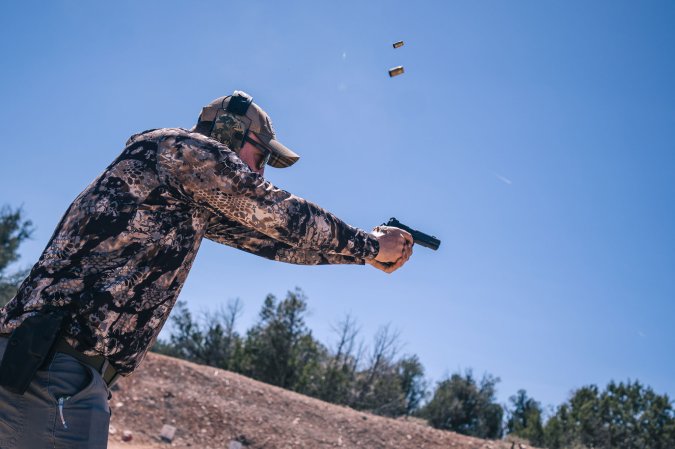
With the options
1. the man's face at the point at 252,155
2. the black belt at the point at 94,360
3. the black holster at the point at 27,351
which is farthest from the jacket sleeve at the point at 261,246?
the black holster at the point at 27,351

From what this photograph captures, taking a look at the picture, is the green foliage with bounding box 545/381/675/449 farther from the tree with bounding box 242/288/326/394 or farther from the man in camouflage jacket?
the man in camouflage jacket

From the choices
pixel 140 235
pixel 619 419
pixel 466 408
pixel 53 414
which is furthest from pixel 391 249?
pixel 619 419

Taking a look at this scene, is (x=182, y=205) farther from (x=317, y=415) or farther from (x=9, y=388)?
(x=317, y=415)

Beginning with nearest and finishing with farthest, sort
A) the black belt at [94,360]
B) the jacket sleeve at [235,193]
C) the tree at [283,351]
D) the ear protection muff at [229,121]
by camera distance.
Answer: the black belt at [94,360] < the jacket sleeve at [235,193] < the ear protection muff at [229,121] < the tree at [283,351]

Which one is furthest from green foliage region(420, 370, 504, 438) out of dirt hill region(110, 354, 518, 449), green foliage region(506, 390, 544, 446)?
dirt hill region(110, 354, 518, 449)

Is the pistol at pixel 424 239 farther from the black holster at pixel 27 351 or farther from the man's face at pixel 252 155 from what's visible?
the black holster at pixel 27 351

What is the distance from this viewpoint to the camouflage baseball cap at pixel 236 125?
299 centimetres

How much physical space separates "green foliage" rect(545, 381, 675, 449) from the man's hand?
3232cm

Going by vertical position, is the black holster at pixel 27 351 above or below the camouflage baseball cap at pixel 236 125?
below

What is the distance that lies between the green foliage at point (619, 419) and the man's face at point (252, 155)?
33.0 metres

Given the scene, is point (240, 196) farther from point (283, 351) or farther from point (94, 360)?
point (283, 351)

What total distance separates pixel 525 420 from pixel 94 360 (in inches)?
1775

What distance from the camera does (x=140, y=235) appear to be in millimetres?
2523

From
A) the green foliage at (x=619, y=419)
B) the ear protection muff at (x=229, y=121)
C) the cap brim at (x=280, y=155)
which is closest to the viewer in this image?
the ear protection muff at (x=229, y=121)
